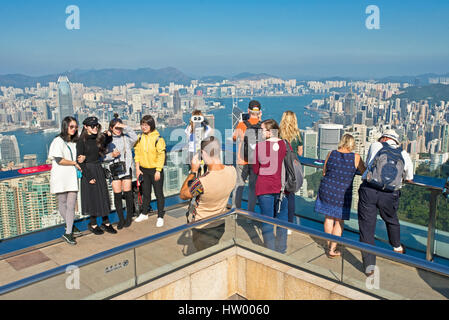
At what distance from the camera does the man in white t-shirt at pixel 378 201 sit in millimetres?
3885

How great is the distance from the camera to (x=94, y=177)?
5102 mm

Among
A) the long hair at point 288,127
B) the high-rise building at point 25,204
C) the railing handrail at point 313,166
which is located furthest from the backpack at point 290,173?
the high-rise building at point 25,204

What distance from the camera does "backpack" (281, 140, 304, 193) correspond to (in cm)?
451

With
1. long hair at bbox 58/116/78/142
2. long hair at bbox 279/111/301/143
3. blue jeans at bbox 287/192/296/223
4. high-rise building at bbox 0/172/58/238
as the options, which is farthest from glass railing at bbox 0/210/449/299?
high-rise building at bbox 0/172/58/238

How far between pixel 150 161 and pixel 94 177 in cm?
83

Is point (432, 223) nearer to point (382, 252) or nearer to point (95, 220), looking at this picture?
point (382, 252)

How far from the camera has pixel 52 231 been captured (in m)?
5.15

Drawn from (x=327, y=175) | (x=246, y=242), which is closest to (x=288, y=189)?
(x=327, y=175)

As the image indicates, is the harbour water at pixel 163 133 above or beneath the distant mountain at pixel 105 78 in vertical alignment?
beneath

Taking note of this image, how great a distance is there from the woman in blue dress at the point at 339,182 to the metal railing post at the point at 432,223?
886mm

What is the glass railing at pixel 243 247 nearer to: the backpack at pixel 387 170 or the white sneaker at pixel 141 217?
the backpack at pixel 387 170

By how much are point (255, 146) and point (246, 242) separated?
1.28m

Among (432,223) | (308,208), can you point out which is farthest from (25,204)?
(432,223)
